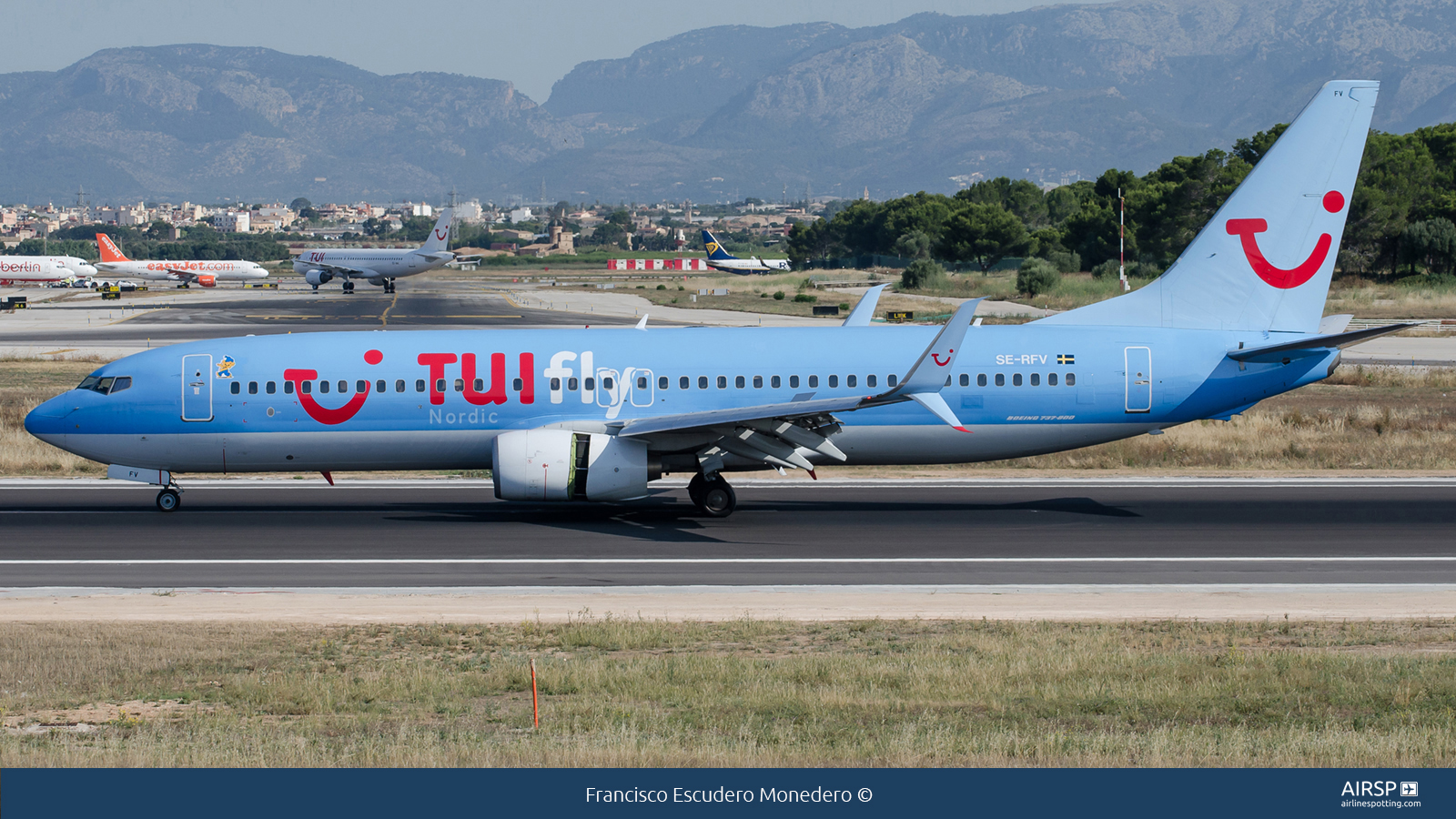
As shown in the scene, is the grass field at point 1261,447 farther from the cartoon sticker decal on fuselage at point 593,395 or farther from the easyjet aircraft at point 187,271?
the easyjet aircraft at point 187,271

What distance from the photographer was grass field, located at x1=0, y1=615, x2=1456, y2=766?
11.8 metres

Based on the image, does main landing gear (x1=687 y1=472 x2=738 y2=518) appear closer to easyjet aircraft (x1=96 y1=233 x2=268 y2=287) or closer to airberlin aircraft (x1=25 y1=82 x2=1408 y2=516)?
airberlin aircraft (x1=25 y1=82 x2=1408 y2=516)

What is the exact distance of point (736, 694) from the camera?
14.5 meters

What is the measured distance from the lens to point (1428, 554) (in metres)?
24.2

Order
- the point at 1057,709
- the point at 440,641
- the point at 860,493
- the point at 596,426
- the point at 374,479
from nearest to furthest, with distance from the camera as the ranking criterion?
the point at 1057,709, the point at 440,641, the point at 596,426, the point at 860,493, the point at 374,479

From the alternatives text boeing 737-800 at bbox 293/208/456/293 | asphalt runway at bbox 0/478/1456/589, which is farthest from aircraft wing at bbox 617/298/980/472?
text boeing 737-800 at bbox 293/208/456/293

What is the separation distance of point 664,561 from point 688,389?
4982 millimetres

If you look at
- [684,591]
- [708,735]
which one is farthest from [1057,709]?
[684,591]

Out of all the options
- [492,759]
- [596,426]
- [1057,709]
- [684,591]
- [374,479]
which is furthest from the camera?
[374,479]

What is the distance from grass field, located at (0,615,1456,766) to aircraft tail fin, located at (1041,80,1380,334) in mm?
11855

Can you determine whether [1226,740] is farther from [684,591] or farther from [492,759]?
[684,591]

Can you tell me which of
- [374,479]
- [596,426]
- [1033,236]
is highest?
[1033,236]

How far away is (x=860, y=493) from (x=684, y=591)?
416 inches

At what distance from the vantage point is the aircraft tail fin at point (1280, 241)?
2894 cm
